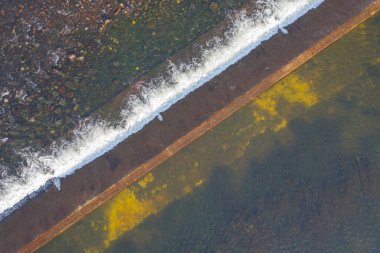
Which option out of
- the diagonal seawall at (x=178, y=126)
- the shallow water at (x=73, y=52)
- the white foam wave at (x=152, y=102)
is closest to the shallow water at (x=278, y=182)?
the diagonal seawall at (x=178, y=126)

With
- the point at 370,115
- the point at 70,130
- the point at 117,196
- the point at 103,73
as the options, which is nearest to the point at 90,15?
the point at 103,73

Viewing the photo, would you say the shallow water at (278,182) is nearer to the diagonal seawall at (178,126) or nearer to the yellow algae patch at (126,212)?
the yellow algae patch at (126,212)

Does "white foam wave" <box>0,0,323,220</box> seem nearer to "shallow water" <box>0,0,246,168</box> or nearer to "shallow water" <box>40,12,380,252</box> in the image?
"shallow water" <box>0,0,246,168</box>

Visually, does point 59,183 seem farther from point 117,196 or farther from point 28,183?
point 117,196

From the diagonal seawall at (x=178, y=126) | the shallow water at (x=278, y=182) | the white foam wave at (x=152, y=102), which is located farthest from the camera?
the shallow water at (x=278, y=182)

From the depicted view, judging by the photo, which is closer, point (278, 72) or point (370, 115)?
point (278, 72)

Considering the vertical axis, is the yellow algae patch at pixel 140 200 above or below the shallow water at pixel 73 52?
below
